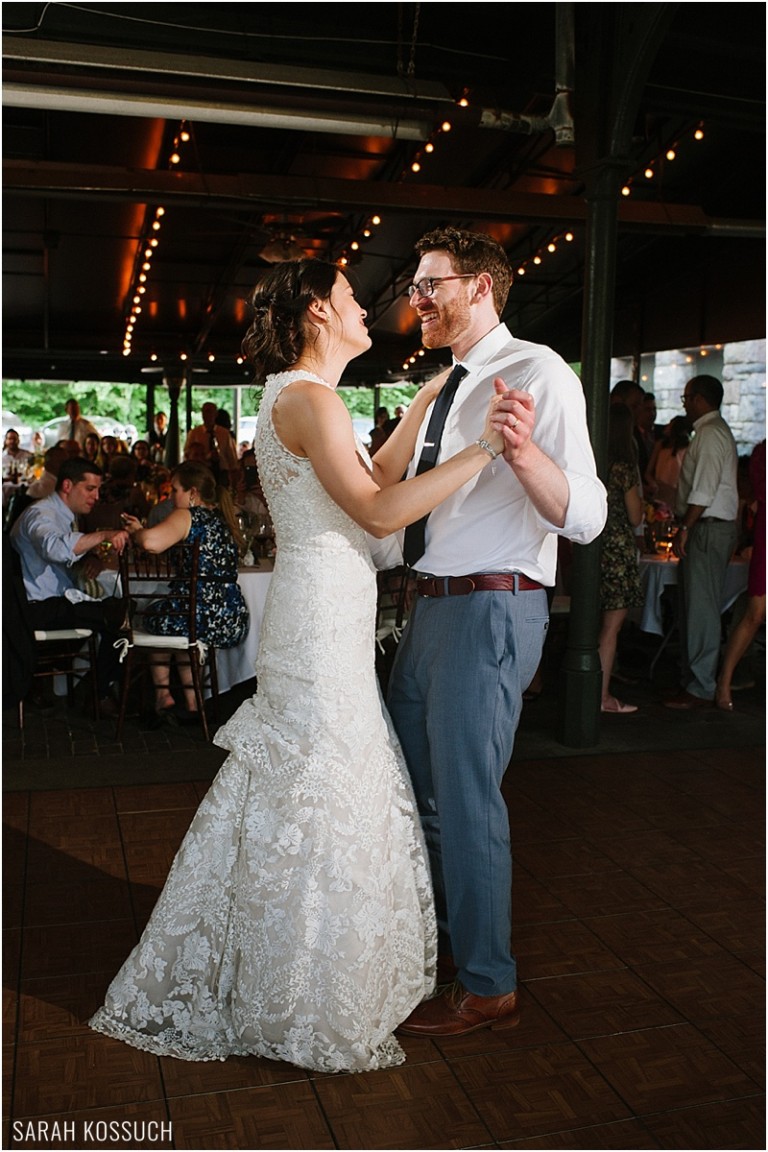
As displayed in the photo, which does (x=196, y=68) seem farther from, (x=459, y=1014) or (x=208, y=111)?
(x=459, y=1014)

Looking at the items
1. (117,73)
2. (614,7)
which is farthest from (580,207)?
(117,73)

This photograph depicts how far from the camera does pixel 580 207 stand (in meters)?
9.00

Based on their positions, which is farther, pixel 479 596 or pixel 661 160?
pixel 661 160

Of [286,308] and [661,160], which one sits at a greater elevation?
[661,160]

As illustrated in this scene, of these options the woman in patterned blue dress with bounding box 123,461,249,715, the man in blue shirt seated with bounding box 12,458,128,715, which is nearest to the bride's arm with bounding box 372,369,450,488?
the woman in patterned blue dress with bounding box 123,461,249,715

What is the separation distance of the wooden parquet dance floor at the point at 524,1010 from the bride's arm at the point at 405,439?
134cm

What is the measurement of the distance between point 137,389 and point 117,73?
25053mm

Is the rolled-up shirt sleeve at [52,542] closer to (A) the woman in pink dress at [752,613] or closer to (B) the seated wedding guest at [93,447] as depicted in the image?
(A) the woman in pink dress at [752,613]

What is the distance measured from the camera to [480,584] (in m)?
2.51

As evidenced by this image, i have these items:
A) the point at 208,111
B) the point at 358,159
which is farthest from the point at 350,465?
the point at 358,159

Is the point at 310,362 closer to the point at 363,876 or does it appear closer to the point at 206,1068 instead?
the point at 363,876

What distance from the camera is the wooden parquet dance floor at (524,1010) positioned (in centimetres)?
223

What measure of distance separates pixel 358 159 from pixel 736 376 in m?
5.34

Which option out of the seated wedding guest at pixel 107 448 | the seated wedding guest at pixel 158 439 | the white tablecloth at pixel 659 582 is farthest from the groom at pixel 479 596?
the seated wedding guest at pixel 158 439
